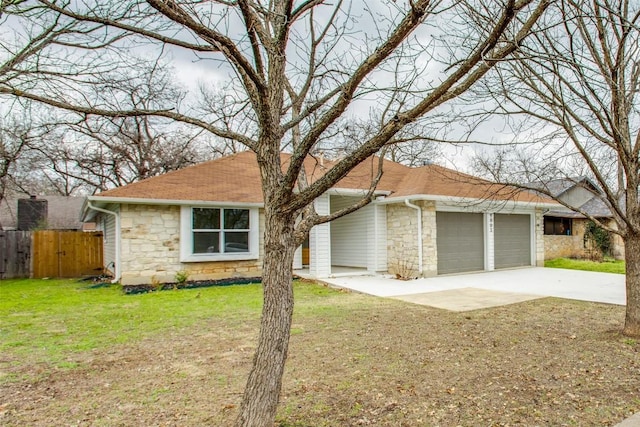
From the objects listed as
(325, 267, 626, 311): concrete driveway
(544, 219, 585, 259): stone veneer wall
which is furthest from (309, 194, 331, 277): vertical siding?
(544, 219, 585, 259): stone veneer wall

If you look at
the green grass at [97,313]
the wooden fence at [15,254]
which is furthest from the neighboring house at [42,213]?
the green grass at [97,313]

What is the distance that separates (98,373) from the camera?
4.37 metres

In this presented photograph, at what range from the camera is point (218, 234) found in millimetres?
12016

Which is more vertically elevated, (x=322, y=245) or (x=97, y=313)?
(x=322, y=245)

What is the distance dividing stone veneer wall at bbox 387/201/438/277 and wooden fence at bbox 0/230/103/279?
11463 millimetres

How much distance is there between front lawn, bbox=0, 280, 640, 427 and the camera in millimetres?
3355

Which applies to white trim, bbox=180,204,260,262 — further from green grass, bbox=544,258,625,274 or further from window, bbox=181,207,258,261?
green grass, bbox=544,258,625,274

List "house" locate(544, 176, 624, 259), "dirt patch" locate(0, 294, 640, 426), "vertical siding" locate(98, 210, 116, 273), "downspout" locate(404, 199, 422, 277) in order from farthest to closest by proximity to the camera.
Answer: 1. "house" locate(544, 176, 624, 259)
2. "vertical siding" locate(98, 210, 116, 273)
3. "downspout" locate(404, 199, 422, 277)
4. "dirt patch" locate(0, 294, 640, 426)

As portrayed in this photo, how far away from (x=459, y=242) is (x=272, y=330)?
1190cm

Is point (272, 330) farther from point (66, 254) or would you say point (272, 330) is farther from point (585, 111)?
point (66, 254)

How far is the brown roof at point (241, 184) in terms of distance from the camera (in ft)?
37.0

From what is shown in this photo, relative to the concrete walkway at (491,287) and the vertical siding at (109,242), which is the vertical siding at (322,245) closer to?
the concrete walkway at (491,287)

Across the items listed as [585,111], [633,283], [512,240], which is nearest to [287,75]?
[585,111]

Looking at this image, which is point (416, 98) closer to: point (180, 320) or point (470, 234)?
point (180, 320)
